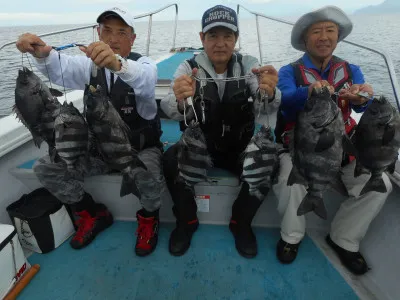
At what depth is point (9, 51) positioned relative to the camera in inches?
676

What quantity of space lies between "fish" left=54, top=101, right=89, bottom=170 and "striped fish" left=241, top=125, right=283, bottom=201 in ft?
4.53

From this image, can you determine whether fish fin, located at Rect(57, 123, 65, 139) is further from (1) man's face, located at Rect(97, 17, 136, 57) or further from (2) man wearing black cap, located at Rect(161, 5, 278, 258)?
(1) man's face, located at Rect(97, 17, 136, 57)

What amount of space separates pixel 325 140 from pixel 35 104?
7.75 feet

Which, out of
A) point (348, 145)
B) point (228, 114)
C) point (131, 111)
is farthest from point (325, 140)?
point (131, 111)

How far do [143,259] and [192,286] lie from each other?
60 centimetres

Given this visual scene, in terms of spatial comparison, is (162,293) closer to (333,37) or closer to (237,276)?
(237,276)

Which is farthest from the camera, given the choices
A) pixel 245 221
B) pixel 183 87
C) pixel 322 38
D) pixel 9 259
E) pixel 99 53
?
pixel 245 221

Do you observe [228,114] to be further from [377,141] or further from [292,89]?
[377,141]

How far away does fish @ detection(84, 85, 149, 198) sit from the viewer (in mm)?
2297

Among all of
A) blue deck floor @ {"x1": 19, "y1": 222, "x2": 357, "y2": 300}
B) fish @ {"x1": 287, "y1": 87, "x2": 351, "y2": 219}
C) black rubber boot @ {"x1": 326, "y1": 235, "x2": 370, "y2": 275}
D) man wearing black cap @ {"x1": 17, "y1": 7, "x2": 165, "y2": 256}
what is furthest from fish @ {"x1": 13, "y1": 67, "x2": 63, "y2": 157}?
black rubber boot @ {"x1": 326, "y1": 235, "x2": 370, "y2": 275}

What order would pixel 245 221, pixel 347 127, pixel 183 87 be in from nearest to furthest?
pixel 183 87, pixel 347 127, pixel 245 221

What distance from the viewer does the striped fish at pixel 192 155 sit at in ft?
8.25

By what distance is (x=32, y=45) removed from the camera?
2461 mm

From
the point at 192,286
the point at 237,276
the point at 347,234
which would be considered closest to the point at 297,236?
the point at 347,234
